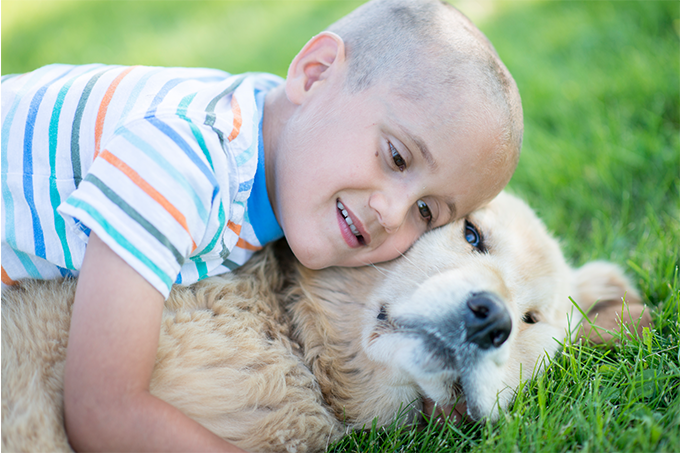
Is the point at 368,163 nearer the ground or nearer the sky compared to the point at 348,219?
nearer the sky

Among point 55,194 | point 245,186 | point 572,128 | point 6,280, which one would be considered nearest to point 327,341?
point 245,186

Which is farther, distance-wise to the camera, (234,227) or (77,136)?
(234,227)

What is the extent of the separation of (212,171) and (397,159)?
26.1 inches

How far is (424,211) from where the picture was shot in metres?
1.99

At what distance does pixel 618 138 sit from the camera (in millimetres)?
3514

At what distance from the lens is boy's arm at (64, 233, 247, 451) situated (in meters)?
1.39

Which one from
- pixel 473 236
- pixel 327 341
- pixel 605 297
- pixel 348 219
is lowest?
pixel 605 297

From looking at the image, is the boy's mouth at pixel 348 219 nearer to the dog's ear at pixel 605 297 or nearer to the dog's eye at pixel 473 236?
the dog's eye at pixel 473 236

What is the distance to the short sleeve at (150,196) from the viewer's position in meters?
1.42

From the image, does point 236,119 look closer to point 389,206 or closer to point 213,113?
point 213,113

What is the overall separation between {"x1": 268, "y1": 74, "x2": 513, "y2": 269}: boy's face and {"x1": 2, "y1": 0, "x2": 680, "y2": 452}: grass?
76cm

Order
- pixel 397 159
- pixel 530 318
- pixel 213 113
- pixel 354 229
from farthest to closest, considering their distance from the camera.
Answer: pixel 530 318
pixel 354 229
pixel 397 159
pixel 213 113

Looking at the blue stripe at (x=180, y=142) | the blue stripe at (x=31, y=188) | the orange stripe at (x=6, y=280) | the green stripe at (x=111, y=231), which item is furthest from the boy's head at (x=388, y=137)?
the orange stripe at (x=6, y=280)

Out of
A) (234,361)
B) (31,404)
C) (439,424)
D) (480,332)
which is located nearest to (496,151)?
(480,332)
